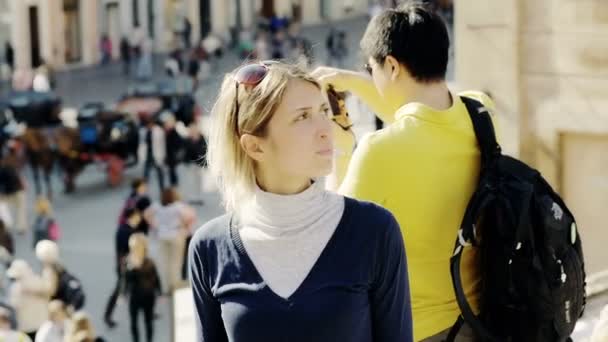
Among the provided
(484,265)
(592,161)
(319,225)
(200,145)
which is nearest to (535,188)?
(484,265)

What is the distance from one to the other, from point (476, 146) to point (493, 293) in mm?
380

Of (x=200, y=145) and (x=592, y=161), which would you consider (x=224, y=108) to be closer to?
(x=592, y=161)

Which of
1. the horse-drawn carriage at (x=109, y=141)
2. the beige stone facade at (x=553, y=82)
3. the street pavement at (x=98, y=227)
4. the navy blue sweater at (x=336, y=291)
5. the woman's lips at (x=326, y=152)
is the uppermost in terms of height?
the woman's lips at (x=326, y=152)

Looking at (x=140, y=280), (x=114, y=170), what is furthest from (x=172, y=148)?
(x=140, y=280)

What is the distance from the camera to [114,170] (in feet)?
93.6

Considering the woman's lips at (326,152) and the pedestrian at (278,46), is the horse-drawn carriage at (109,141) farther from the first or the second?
the woman's lips at (326,152)

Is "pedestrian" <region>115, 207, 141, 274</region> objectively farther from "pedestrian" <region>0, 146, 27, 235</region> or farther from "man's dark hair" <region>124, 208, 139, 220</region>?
"pedestrian" <region>0, 146, 27, 235</region>

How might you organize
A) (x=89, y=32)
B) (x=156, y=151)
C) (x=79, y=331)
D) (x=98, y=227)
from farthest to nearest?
(x=89, y=32) < (x=156, y=151) < (x=98, y=227) < (x=79, y=331)

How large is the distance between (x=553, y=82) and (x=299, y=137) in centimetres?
745

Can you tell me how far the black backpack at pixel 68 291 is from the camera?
14523 mm

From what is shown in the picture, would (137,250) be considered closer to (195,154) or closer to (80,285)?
(80,285)

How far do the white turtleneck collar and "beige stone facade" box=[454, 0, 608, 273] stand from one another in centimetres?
628

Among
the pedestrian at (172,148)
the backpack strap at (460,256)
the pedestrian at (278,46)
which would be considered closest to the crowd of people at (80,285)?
the pedestrian at (172,148)

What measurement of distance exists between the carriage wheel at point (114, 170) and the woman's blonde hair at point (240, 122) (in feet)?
83.9
